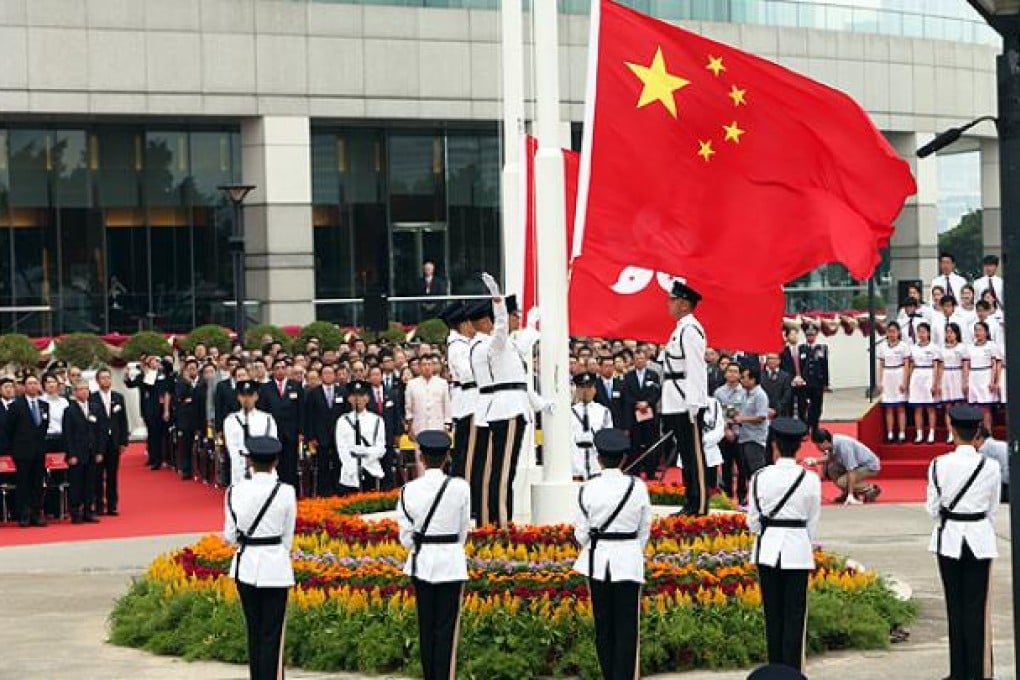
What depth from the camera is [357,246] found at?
45.6 m

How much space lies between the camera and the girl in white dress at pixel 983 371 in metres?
27.2

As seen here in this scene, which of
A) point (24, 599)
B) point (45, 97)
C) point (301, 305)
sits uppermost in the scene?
point (45, 97)

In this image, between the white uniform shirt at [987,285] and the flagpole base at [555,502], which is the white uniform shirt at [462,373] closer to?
the flagpole base at [555,502]

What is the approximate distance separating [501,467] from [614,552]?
434 centimetres

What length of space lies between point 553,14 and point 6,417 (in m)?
10.2

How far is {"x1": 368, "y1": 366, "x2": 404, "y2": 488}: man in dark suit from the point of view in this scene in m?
A: 25.1

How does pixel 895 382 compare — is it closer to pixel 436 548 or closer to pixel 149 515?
pixel 149 515

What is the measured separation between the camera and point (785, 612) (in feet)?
44.1

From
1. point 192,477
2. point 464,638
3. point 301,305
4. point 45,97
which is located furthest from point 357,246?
point 464,638

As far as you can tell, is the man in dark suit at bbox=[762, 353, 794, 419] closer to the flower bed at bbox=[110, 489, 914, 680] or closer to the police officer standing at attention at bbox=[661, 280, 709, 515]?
the police officer standing at attention at bbox=[661, 280, 709, 515]

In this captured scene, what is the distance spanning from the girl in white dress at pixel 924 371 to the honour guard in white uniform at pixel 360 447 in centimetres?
777

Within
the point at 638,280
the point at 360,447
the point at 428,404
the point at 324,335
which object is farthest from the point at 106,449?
the point at 324,335

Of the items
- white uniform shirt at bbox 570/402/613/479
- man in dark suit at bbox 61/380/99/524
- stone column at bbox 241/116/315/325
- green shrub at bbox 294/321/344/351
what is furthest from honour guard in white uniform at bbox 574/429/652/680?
stone column at bbox 241/116/315/325

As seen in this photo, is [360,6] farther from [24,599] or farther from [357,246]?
[24,599]
